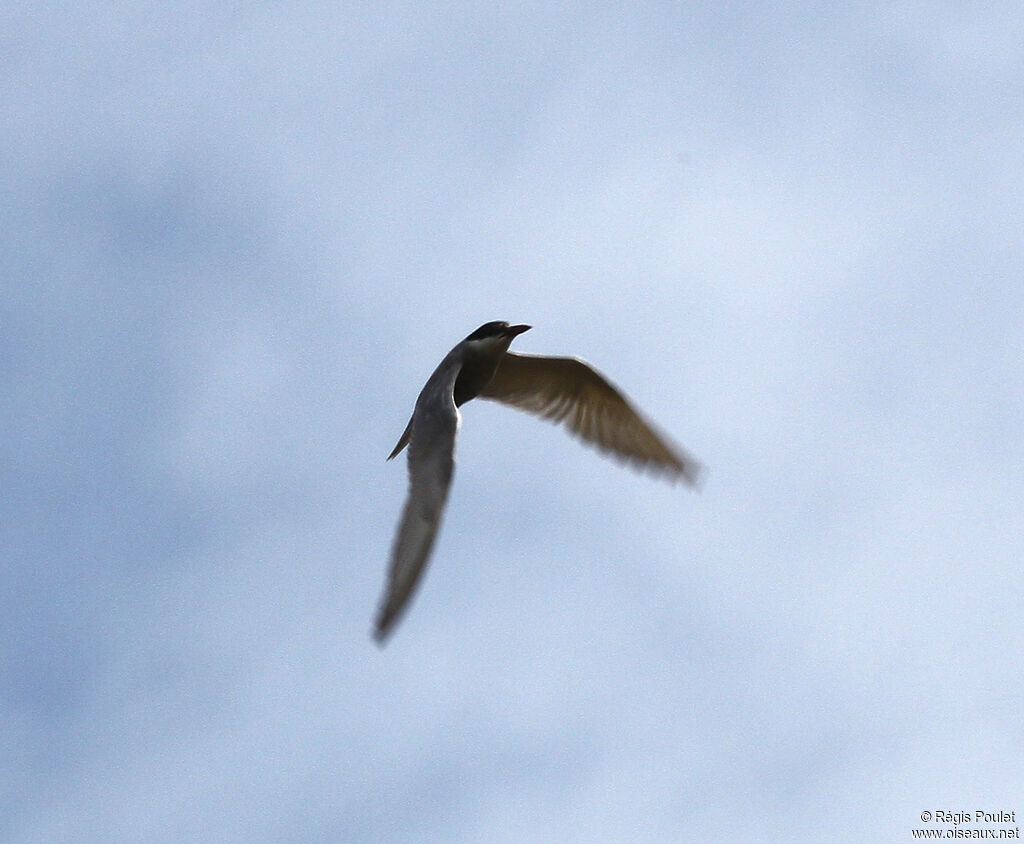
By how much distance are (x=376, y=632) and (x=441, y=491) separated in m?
2.10

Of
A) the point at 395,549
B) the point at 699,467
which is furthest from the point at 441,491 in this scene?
the point at 699,467

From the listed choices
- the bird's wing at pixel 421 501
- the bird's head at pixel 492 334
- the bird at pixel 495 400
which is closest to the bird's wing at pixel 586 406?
the bird at pixel 495 400

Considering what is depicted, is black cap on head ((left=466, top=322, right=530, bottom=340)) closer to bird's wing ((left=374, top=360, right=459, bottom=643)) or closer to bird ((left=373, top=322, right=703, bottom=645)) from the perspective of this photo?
bird ((left=373, top=322, right=703, bottom=645))

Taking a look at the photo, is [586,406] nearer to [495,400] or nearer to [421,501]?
[495,400]

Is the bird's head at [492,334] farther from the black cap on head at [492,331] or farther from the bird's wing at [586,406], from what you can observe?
the bird's wing at [586,406]

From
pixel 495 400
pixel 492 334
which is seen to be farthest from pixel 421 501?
pixel 495 400

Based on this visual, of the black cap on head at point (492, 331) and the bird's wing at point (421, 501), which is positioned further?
the black cap on head at point (492, 331)

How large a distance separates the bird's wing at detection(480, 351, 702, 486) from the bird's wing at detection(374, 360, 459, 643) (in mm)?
3571

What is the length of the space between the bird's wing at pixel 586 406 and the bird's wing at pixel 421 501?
141 inches

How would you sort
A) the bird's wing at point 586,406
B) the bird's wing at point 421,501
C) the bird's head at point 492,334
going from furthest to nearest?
1. the bird's wing at point 586,406
2. the bird's head at point 492,334
3. the bird's wing at point 421,501

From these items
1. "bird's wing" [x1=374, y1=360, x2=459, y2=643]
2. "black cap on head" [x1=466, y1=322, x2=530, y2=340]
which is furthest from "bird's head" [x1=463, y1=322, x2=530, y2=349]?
"bird's wing" [x1=374, y1=360, x2=459, y2=643]

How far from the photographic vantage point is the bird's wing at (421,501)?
1139 centimetres

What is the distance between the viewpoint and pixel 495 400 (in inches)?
724

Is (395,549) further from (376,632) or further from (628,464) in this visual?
(628,464)
